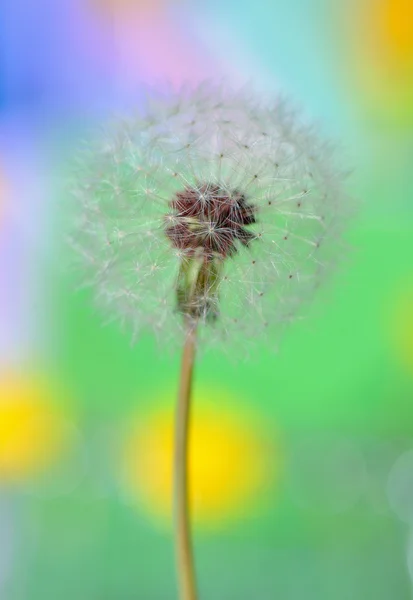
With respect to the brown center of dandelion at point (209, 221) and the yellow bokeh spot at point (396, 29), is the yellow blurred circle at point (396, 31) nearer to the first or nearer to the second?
the yellow bokeh spot at point (396, 29)

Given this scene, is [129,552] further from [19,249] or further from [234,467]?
[19,249]

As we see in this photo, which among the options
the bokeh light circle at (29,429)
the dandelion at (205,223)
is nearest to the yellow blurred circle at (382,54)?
the dandelion at (205,223)

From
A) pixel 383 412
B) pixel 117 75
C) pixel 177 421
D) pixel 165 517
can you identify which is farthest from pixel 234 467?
pixel 117 75

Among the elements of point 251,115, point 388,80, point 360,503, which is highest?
point 388,80

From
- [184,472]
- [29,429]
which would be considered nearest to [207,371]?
[29,429]

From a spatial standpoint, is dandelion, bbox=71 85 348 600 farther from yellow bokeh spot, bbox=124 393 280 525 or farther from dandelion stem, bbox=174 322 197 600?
yellow bokeh spot, bbox=124 393 280 525

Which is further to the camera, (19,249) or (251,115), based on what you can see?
(19,249)

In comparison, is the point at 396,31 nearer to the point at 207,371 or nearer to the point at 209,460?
the point at 207,371
